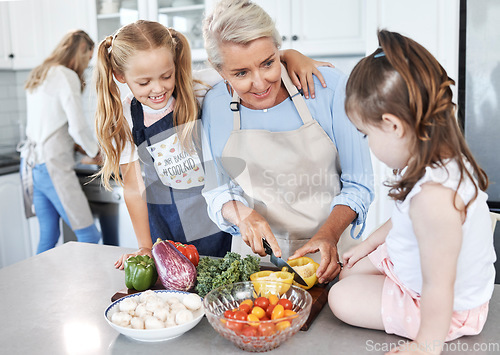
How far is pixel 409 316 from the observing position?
38.5 inches

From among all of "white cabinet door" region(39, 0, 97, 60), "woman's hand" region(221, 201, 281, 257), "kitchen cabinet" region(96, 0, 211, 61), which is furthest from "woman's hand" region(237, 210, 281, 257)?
"white cabinet door" region(39, 0, 97, 60)

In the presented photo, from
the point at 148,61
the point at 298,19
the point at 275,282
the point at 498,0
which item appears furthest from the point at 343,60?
the point at 275,282

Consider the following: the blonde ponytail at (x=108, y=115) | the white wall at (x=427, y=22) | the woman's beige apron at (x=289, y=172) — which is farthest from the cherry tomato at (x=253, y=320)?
the white wall at (x=427, y=22)

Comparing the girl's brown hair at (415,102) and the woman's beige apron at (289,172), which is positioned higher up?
the girl's brown hair at (415,102)

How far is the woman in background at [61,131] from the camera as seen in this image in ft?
10.2

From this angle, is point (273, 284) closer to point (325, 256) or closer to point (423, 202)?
point (325, 256)

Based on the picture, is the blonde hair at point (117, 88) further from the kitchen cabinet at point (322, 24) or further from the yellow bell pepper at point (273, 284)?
the kitchen cabinet at point (322, 24)

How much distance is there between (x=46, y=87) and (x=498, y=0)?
245cm

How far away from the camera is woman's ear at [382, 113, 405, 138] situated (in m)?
0.90

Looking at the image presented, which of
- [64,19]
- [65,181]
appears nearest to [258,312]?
[65,181]

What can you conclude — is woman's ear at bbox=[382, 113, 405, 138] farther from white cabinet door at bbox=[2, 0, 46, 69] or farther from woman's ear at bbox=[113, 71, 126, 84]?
white cabinet door at bbox=[2, 0, 46, 69]

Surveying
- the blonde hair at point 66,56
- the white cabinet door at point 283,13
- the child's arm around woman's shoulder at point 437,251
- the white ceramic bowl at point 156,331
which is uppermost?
the white cabinet door at point 283,13

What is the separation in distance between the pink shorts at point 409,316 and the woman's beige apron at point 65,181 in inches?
98.4

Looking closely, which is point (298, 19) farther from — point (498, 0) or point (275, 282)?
point (275, 282)
